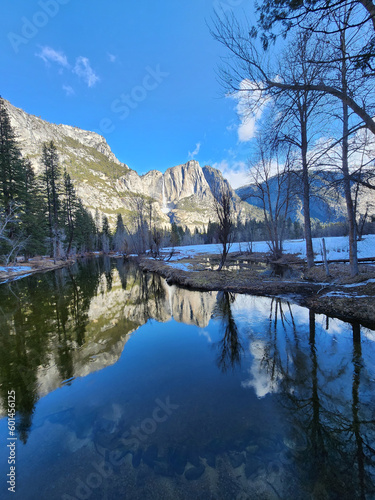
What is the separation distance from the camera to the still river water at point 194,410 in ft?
8.06

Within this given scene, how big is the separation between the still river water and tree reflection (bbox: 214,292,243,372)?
0.05 metres

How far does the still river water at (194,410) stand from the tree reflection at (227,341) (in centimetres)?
5

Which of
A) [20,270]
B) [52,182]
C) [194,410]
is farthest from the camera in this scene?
[52,182]

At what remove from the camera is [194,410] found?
359cm

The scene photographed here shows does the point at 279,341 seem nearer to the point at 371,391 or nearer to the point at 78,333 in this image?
the point at 371,391

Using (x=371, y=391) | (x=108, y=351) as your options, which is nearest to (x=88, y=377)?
(x=108, y=351)

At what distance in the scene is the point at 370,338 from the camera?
18.7ft

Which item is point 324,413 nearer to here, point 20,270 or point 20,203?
point 20,270

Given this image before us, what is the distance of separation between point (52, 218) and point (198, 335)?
36.7m

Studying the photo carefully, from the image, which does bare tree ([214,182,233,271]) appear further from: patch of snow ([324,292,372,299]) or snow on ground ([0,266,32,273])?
snow on ground ([0,266,32,273])

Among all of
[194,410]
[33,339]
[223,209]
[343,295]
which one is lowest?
[194,410]

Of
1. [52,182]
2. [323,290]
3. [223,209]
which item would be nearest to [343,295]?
[323,290]

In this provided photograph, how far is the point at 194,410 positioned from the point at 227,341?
2.91 metres

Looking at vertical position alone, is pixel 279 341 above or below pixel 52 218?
below
